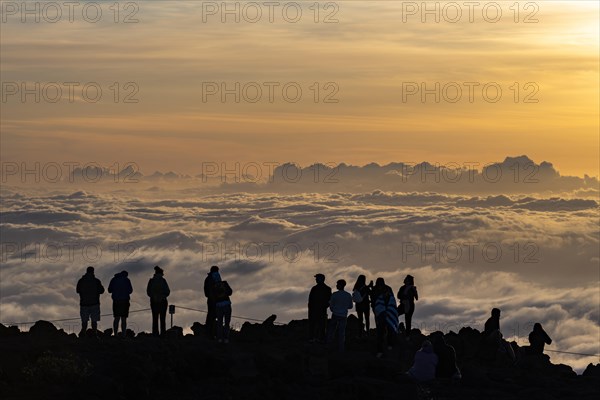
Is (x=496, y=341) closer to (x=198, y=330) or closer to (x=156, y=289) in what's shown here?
(x=198, y=330)

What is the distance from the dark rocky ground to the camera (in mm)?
19938

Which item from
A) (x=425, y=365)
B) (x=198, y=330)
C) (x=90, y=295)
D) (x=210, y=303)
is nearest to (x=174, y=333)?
(x=198, y=330)

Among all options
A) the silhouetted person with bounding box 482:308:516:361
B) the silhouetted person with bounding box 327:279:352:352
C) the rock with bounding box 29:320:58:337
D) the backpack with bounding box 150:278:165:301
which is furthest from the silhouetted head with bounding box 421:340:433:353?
the rock with bounding box 29:320:58:337

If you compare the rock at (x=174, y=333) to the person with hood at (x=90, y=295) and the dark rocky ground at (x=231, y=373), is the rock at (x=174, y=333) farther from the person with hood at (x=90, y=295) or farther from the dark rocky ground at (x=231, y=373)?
the person with hood at (x=90, y=295)

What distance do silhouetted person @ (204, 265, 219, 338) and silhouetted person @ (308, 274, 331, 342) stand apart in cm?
225

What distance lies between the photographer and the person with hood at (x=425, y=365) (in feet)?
70.8

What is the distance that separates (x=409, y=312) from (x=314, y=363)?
4200 millimetres

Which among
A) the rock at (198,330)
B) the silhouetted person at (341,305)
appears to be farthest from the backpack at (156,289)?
the silhouetted person at (341,305)

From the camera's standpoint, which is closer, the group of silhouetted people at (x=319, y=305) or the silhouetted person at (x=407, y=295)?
the group of silhouetted people at (x=319, y=305)

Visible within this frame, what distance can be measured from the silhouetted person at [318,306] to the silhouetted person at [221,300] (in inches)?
73.5

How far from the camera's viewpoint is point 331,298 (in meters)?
24.6

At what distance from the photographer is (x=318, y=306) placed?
25.9 m

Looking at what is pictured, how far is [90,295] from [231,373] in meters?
5.04

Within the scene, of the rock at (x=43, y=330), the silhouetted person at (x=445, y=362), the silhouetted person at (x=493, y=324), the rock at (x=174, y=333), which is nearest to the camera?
the silhouetted person at (x=445, y=362)
